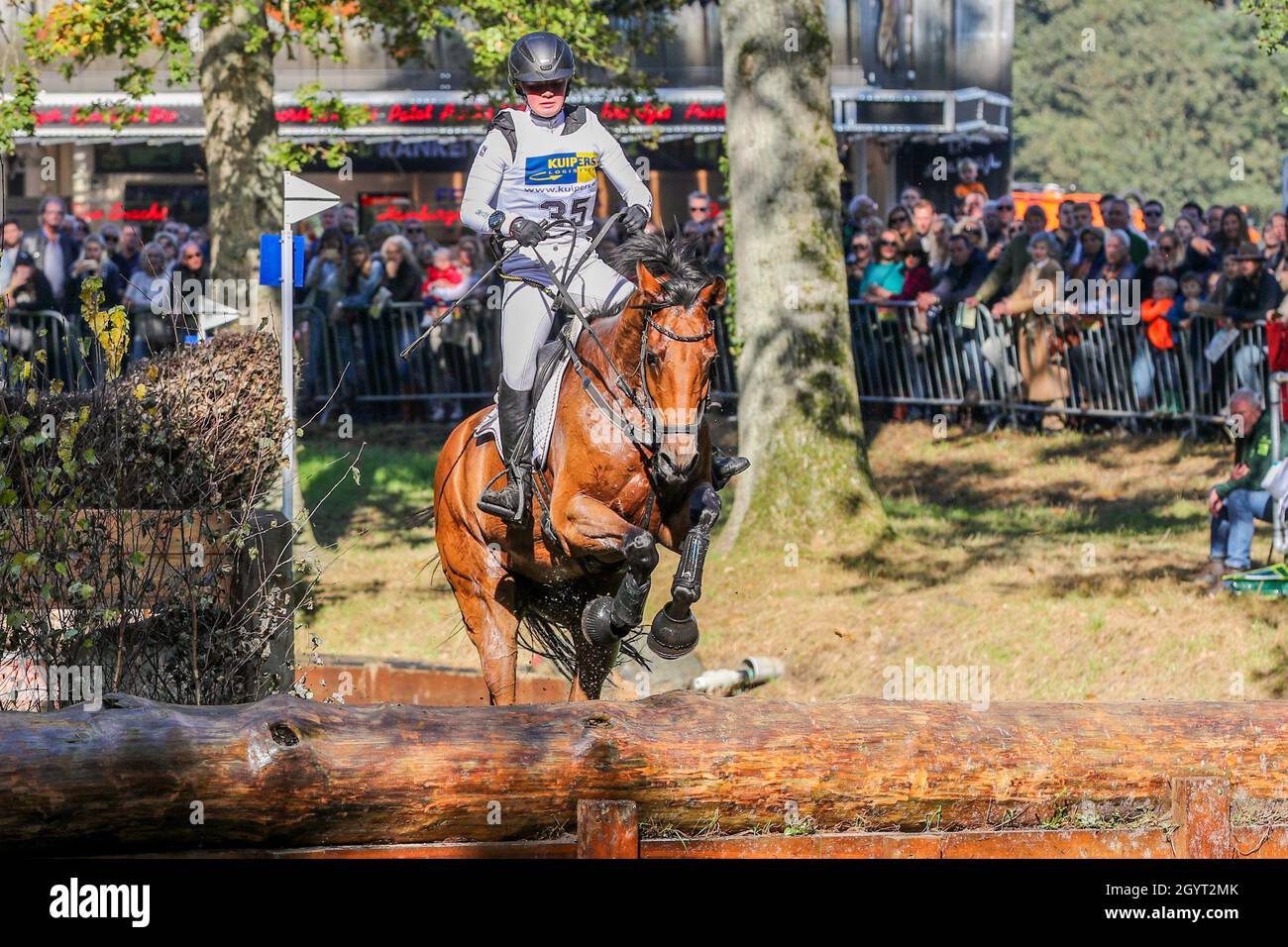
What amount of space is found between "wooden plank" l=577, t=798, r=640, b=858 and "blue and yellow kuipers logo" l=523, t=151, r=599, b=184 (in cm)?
356

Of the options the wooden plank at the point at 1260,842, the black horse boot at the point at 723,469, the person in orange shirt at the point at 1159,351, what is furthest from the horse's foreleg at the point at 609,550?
the person in orange shirt at the point at 1159,351

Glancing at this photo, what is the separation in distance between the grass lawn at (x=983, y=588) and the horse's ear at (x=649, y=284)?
2.11 m

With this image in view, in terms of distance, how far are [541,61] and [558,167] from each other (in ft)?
1.56

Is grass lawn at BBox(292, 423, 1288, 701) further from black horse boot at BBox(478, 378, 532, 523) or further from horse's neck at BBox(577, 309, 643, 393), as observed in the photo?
horse's neck at BBox(577, 309, 643, 393)

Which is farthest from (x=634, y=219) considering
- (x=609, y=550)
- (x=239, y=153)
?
(x=239, y=153)

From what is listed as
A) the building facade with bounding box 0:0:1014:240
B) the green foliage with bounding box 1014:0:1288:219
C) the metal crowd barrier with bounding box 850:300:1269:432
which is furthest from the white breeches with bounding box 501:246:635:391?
the green foliage with bounding box 1014:0:1288:219

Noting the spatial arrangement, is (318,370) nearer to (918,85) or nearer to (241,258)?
(241,258)

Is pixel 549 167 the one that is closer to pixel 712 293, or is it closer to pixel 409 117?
pixel 712 293

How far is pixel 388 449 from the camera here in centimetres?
2062

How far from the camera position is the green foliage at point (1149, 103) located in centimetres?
6050

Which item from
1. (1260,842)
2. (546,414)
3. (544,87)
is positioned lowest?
(1260,842)

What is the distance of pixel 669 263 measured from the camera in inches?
318
